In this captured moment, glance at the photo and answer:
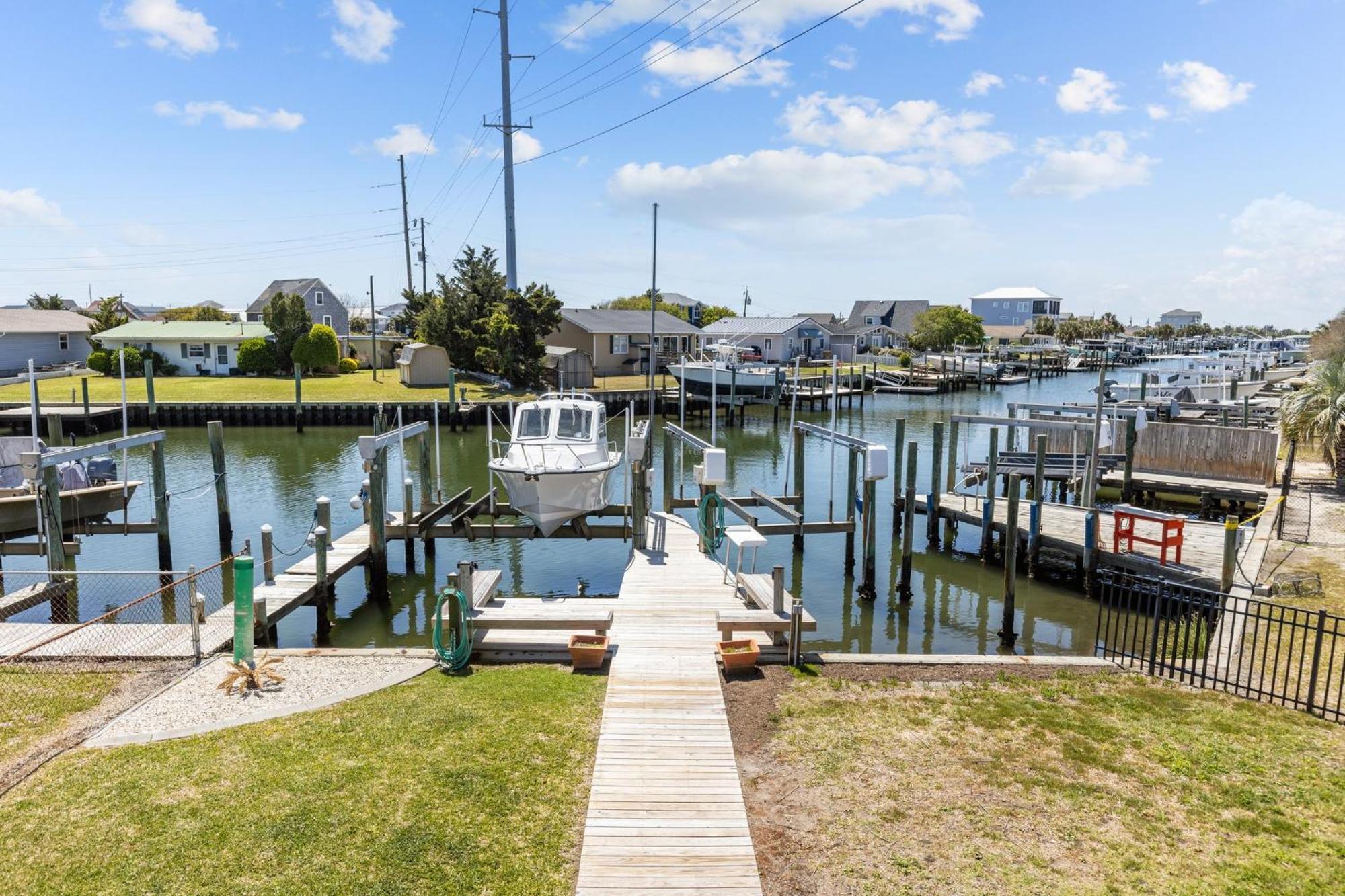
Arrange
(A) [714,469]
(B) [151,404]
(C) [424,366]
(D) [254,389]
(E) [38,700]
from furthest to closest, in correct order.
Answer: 1. (C) [424,366]
2. (D) [254,389]
3. (B) [151,404]
4. (A) [714,469]
5. (E) [38,700]

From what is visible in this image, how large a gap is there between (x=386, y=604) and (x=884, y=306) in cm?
11138

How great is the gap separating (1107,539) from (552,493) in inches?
503

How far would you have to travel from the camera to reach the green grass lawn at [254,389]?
4962 cm

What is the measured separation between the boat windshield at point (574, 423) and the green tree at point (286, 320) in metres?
44.7

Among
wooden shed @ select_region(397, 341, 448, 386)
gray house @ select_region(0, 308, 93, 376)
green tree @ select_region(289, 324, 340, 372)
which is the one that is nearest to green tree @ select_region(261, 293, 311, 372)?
green tree @ select_region(289, 324, 340, 372)

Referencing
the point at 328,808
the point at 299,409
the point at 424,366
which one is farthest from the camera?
the point at 424,366

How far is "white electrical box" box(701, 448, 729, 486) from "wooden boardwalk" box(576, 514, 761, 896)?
4.18 m

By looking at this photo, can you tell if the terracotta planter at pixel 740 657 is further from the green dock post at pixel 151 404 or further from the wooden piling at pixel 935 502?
the green dock post at pixel 151 404

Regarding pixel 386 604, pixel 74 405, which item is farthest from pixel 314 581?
pixel 74 405

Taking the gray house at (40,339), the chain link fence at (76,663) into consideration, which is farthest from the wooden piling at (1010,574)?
the gray house at (40,339)

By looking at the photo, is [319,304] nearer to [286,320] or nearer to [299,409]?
[286,320]

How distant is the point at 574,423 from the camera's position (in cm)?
2020

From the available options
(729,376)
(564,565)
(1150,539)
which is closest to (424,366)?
(729,376)

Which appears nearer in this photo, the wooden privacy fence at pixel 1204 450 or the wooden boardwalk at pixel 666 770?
the wooden boardwalk at pixel 666 770
